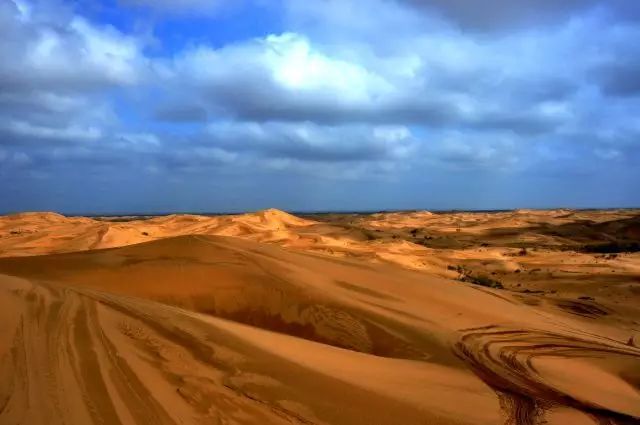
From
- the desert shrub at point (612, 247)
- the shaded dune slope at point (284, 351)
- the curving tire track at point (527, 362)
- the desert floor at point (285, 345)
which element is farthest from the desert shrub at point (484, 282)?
Result: the desert shrub at point (612, 247)

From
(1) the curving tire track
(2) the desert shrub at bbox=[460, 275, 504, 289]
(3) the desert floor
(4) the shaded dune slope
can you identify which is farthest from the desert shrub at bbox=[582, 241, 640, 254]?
(1) the curving tire track

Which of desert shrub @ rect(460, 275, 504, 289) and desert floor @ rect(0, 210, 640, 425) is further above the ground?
desert floor @ rect(0, 210, 640, 425)

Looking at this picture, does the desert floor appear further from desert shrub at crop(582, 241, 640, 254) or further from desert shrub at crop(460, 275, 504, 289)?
desert shrub at crop(582, 241, 640, 254)

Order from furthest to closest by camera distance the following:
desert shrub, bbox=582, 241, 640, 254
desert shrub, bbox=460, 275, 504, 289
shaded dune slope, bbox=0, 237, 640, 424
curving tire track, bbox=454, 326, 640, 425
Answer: desert shrub, bbox=582, 241, 640, 254
desert shrub, bbox=460, 275, 504, 289
curving tire track, bbox=454, 326, 640, 425
shaded dune slope, bbox=0, 237, 640, 424

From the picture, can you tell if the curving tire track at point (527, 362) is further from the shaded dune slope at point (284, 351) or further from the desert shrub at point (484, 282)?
the desert shrub at point (484, 282)

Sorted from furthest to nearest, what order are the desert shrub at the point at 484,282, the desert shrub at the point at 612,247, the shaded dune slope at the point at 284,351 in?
1. the desert shrub at the point at 612,247
2. the desert shrub at the point at 484,282
3. the shaded dune slope at the point at 284,351

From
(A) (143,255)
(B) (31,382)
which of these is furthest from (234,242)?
(B) (31,382)
